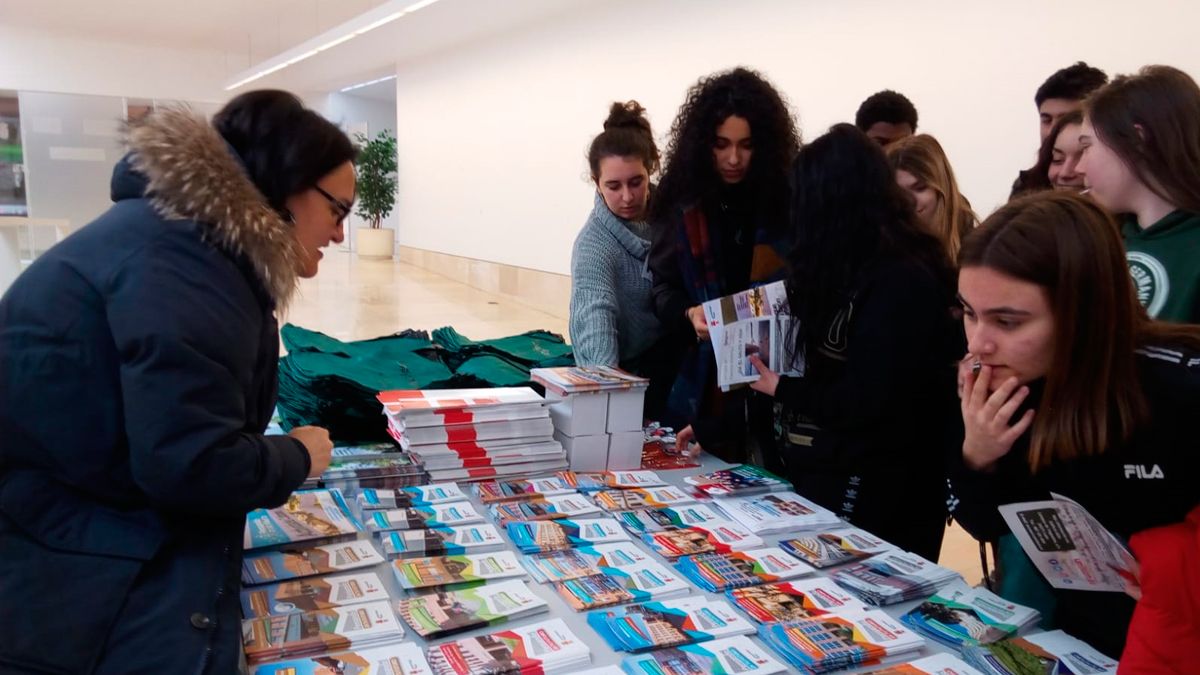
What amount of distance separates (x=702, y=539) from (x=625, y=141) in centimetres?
136

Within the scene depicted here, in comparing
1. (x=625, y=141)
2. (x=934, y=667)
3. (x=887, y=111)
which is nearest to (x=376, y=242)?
(x=887, y=111)

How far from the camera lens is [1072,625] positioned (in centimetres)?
131

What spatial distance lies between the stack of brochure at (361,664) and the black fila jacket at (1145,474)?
3.09 feet

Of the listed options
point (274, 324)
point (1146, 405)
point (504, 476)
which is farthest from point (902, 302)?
point (274, 324)

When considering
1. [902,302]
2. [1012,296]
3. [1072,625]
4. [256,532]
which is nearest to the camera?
[1012,296]

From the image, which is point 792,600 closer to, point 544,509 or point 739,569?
point 739,569

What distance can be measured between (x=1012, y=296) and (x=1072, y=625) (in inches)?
21.9

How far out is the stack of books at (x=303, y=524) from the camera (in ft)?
4.80

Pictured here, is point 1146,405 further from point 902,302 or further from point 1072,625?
Answer: point 902,302

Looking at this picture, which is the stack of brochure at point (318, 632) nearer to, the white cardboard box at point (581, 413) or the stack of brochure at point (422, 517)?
the stack of brochure at point (422, 517)

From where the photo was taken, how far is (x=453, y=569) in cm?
139

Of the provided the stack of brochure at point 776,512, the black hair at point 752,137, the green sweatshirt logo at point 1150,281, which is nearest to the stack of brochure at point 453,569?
the stack of brochure at point 776,512

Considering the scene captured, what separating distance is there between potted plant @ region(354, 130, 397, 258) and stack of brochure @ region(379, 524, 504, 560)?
13513 millimetres

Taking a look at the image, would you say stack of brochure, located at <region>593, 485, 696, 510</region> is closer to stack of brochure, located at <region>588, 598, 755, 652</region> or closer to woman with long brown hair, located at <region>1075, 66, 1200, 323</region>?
stack of brochure, located at <region>588, 598, 755, 652</region>
